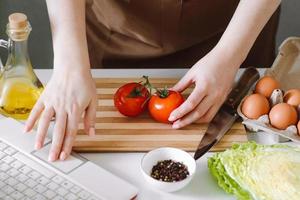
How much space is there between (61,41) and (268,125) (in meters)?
0.45

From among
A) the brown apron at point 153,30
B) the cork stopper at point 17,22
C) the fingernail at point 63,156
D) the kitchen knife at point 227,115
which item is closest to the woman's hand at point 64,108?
the fingernail at point 63,156

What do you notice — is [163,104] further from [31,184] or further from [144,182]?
[31,184]

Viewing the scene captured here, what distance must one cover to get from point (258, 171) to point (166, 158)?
17 cm

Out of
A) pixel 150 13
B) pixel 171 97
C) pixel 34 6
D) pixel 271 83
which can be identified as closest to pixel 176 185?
pixel 171 97

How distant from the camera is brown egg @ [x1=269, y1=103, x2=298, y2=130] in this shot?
104cm

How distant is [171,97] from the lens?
110cm

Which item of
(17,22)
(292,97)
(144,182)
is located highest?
(17,22)

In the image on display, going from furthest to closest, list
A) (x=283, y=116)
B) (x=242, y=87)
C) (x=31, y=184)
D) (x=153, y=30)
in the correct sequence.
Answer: (x=153, y=30) → (x=242, y=87) → (x=283, y=116) → (x=31, y=184)

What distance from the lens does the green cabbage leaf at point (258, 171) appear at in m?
0.90

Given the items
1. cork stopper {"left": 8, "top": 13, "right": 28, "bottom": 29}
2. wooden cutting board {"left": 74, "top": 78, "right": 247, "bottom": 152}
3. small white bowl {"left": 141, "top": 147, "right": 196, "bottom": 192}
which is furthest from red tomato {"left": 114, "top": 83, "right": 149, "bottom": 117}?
cork stopper {"left": 8, "top": 13, "right": 28, "bottom": 29}

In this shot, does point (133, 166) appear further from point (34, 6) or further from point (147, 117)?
point (34, 6)

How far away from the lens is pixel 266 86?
112cm

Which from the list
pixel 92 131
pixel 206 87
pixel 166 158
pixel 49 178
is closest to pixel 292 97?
pixel 206 87

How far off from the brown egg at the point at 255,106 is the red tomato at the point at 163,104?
133 mm
